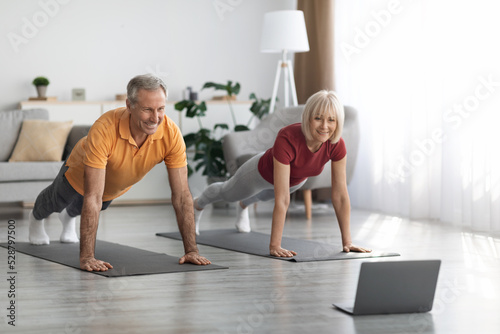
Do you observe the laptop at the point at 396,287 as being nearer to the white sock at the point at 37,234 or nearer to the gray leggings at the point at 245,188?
the gray leggings at the point at 245,188

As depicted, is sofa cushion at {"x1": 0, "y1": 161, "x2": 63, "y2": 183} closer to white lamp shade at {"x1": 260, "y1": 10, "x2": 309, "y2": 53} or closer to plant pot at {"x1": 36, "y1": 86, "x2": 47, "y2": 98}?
plant pot at {"x1": 36, "y1": 86, "x2": 47, "y2": 98}

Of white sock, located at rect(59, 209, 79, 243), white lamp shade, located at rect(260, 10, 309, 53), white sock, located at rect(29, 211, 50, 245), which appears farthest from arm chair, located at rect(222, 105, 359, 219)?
white sock, located at rect(29, 211, 50, 245)

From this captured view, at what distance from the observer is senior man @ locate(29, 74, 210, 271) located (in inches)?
113

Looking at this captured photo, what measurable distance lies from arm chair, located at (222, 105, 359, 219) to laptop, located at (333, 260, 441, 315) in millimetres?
2912

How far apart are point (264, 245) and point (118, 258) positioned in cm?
81

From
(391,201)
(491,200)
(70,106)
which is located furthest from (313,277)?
(70,106)

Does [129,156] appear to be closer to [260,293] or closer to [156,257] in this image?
[156,257]

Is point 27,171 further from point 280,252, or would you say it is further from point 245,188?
point 280,252

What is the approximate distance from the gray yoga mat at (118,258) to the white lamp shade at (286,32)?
8.47ft

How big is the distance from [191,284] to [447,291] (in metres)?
0.96

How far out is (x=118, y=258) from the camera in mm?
3312

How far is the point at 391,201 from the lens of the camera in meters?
5.61

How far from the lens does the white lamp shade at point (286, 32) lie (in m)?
5.79

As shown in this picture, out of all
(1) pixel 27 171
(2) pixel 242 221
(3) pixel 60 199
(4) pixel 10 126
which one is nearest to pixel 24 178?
(1) pixel 27 171
